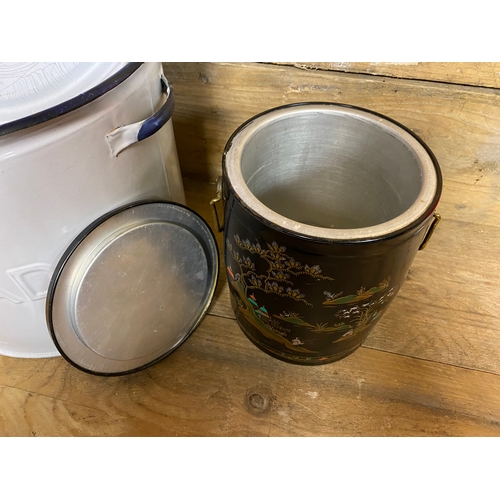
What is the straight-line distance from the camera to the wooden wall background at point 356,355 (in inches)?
20.1

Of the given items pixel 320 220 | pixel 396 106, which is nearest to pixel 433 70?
pixel 396 106

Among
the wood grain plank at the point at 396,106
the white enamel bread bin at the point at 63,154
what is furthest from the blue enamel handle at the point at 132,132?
the wood grain plank at the point at 396,106

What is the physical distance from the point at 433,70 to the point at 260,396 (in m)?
0.45

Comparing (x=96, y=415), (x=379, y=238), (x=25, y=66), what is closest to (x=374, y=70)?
(x=379, y=238)

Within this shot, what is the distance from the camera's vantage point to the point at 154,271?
502 millimetres

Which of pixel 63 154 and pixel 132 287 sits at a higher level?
pixel 63 154

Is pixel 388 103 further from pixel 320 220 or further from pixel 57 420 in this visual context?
pixel 57 420

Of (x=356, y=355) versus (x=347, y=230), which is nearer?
(x=347, y=230)

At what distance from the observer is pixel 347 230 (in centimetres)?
39

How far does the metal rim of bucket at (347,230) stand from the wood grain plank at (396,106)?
0.42ft

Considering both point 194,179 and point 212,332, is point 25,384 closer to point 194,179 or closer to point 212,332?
point 212,332

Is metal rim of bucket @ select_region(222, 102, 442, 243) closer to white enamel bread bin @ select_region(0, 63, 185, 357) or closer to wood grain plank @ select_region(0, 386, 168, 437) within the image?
white enamel bread bin @ select_region(0, 63, 185, 357)

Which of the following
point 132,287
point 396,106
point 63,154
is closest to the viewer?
point 63,154

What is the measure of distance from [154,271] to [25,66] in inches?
9.2
